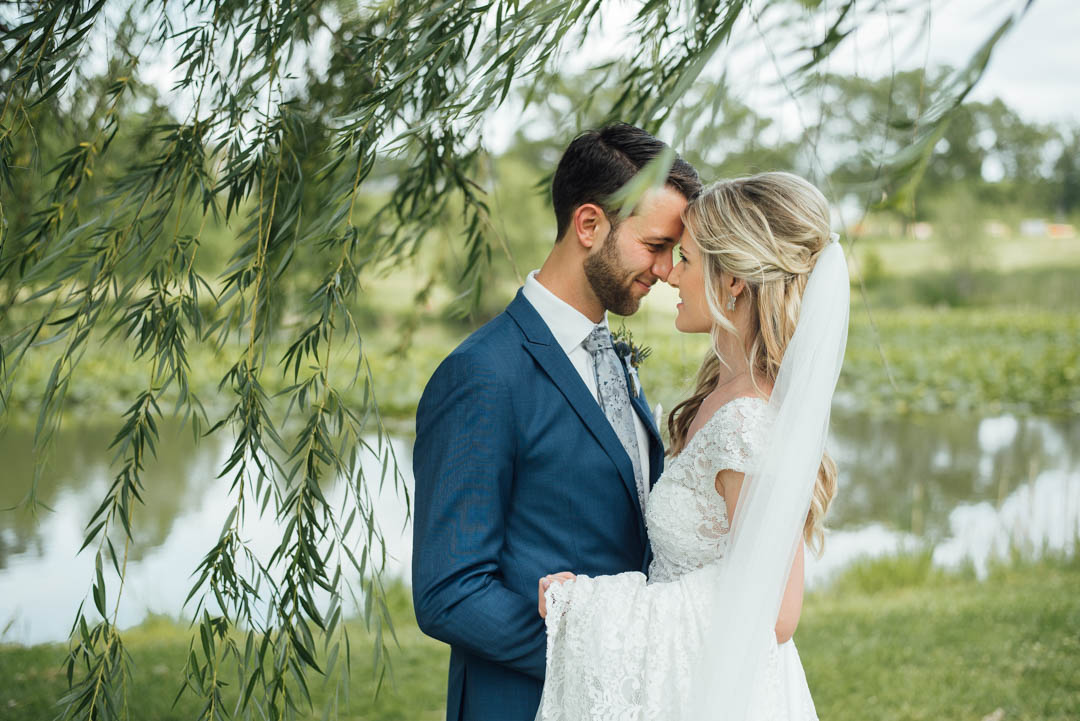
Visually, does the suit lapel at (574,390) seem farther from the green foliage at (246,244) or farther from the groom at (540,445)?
the green foliage at (246,244)

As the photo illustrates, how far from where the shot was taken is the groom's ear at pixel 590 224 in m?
2.06

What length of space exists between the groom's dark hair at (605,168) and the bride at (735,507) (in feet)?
0.49

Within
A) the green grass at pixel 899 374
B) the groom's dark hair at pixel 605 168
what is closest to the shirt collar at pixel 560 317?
the groom's dark hair at pixel 605 168

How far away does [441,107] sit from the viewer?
1614 mm

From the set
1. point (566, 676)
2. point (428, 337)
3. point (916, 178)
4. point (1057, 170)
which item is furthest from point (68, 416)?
point (1057, 170)

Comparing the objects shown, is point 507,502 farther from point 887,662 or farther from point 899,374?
point 899,374

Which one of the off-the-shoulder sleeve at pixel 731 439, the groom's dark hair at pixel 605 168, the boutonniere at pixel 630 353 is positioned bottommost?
the off-the-shoulder sleeve at pixel 731 439

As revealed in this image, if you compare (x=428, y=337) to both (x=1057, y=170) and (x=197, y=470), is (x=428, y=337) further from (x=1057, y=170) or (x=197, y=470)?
(x=1057, y=170)

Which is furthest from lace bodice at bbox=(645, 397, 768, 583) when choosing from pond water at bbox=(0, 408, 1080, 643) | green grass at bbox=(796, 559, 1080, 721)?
pond water at bbox=(0, 408, 1080, 643)

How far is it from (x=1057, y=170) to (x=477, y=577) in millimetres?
26493

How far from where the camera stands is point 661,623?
72.9 inches

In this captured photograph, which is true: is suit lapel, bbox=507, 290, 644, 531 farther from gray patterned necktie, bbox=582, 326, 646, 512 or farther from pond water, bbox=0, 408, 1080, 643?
pond water, bbox=0, 408, 1080, 643

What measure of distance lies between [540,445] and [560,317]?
1.10 feet

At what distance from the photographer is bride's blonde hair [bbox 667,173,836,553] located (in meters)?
1.94
